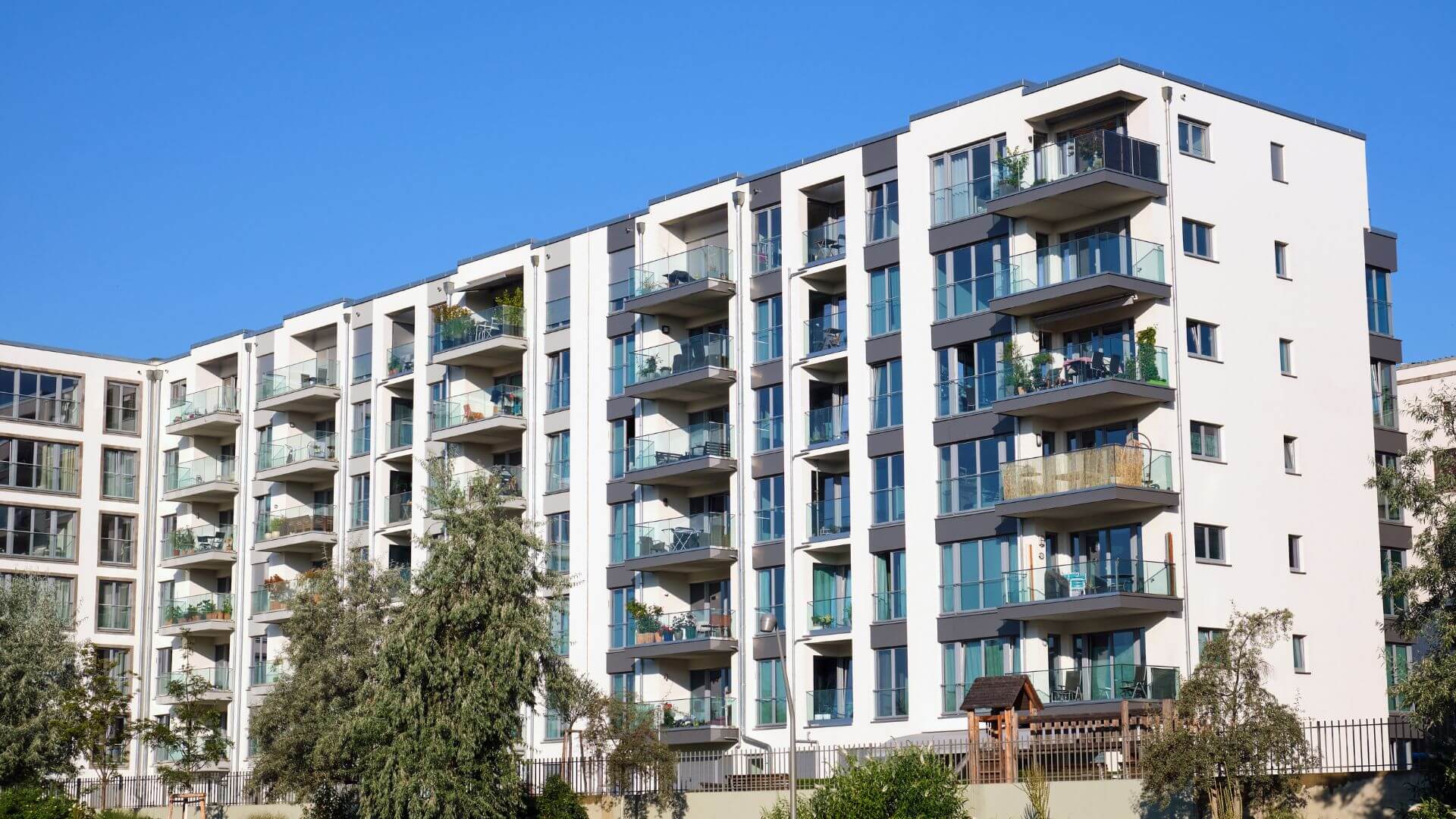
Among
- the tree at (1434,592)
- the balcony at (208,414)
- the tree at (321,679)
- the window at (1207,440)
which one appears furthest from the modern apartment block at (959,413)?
the balcony at (208,414)

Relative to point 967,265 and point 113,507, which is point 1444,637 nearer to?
point 967,265

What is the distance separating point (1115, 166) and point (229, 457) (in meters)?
46.1

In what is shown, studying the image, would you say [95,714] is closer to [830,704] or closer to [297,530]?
[297,530]

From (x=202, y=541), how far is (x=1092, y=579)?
44.5 meters

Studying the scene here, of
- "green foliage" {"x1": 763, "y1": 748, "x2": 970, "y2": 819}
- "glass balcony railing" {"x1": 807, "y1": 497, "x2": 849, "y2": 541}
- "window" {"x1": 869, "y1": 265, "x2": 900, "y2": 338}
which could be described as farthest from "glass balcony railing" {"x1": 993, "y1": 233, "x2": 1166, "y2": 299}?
"green foliage" {"x1": 763, "y1": 748, "x2": 970, "y2": 819}

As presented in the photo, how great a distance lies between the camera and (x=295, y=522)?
74.8 m

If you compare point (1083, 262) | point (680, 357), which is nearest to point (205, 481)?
point (680, 357)

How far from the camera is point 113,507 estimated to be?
82.4 meters

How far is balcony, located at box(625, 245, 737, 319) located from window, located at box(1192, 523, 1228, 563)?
56.9 ft

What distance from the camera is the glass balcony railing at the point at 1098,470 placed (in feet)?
157

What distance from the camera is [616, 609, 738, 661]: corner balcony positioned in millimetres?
57656

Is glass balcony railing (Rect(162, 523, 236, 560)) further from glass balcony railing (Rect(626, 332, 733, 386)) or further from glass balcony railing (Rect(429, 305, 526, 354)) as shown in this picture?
glass balcony railing (Rect(626, 332, 733, 386))

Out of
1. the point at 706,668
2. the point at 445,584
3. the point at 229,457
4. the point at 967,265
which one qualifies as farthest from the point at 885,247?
the point at 229,457

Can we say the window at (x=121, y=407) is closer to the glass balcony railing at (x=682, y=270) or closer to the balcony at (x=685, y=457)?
the balcony at (x=685, y=457)
